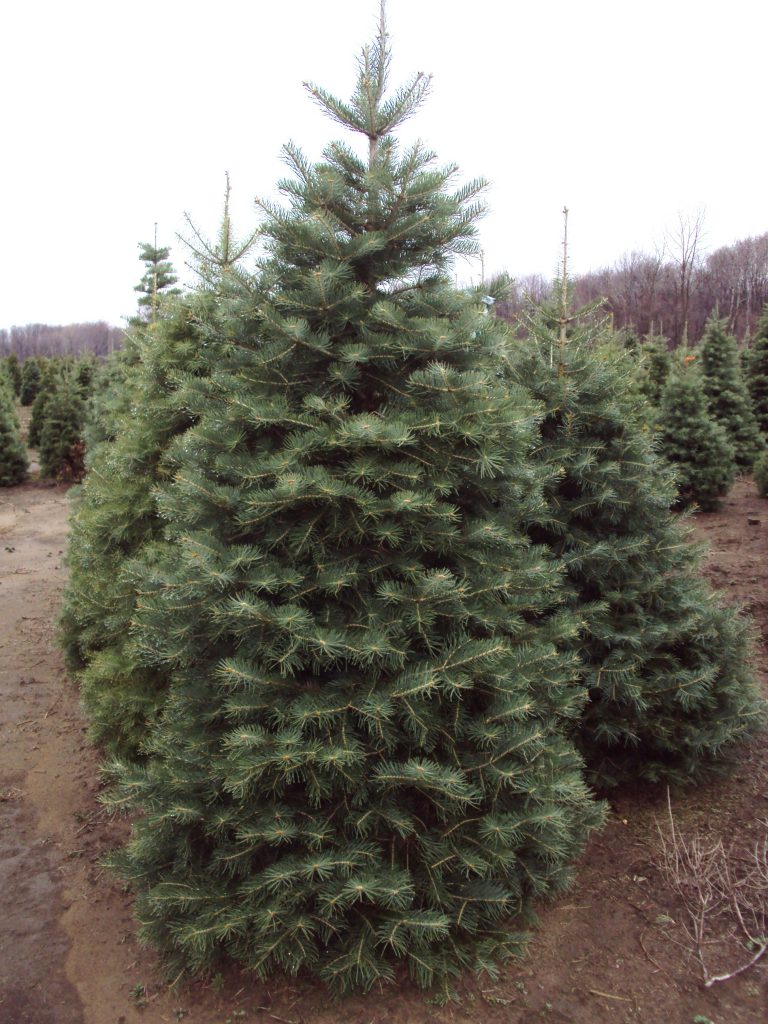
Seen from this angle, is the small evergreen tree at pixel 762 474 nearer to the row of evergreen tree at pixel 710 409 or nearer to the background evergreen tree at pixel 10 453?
the row of evergreen tree at pixel 710 409

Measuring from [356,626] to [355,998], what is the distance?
147 cm

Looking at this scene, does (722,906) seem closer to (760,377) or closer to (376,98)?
(376,98)

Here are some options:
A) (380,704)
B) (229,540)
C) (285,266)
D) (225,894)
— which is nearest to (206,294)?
(285,266)

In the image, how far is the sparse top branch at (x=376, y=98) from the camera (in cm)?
315

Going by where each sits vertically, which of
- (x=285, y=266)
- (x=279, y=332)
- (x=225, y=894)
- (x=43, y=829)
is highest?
(x=285, y=266)

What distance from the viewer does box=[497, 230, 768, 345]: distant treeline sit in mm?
39469

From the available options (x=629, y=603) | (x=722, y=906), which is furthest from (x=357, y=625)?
(x=722, y=906)

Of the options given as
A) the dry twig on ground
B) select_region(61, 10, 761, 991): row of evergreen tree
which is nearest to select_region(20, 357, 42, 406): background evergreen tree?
select_region(61, 10, 761, 991): row of evergreen tree

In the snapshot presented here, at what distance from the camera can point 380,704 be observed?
8.70ft

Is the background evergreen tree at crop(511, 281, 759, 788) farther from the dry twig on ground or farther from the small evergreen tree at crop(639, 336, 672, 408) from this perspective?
the small evergreen tree at crop(639, 336, 672, 408)

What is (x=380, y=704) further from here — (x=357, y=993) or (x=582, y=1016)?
(x=582, y=1016)

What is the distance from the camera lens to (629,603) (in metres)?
4.02

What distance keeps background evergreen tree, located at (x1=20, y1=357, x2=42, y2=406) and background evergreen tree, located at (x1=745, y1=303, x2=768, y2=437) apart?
106 feet

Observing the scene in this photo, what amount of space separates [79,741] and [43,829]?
3.75 feet
